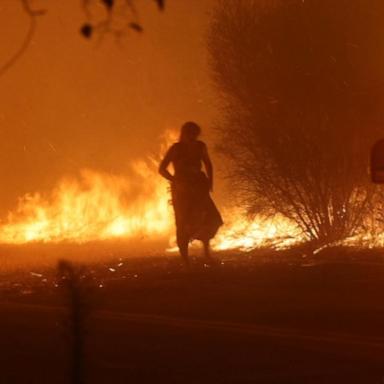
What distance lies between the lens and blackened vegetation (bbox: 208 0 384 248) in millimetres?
16266

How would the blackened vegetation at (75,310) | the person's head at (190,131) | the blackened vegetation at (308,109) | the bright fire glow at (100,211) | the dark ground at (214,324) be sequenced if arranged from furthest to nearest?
the bright fire glow at (100,211) → the blackened vegetation at (308,109) → the person's head at (190,131) → the dark ground at (214,324) → the blackened vegetation at (75,310)

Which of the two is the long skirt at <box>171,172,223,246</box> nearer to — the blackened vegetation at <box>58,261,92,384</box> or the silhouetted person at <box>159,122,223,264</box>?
the silhouetted person at <box>159,122,223,264</box>

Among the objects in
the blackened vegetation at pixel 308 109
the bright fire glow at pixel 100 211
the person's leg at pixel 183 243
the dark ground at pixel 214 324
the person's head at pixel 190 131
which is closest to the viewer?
the dark ground at pixel 214 324

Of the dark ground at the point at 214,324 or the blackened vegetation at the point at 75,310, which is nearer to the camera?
the blackened vegetation at the point at 75,310

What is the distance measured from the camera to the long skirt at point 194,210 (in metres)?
14.6

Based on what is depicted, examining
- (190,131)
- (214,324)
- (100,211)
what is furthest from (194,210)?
(100,211)

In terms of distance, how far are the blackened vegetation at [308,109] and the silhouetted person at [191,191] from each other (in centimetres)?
211

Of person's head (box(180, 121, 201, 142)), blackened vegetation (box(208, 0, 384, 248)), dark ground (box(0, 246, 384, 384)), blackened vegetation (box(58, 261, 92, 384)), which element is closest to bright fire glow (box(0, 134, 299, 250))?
blackened vegetation (box(208, 0, 384, 248))

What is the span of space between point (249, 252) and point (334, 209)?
4.32 ft

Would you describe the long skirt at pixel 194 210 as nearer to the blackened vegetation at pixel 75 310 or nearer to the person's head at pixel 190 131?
the person's head at pixel 190 131

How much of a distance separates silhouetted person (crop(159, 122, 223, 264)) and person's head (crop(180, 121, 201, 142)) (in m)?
0.05

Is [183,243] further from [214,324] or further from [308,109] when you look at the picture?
[214,324]

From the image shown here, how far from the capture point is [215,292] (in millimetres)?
11898

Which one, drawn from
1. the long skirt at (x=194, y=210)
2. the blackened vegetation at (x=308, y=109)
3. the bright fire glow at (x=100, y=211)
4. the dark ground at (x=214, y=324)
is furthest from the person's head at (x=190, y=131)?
the bright fire glow at (x=100, y=211)
